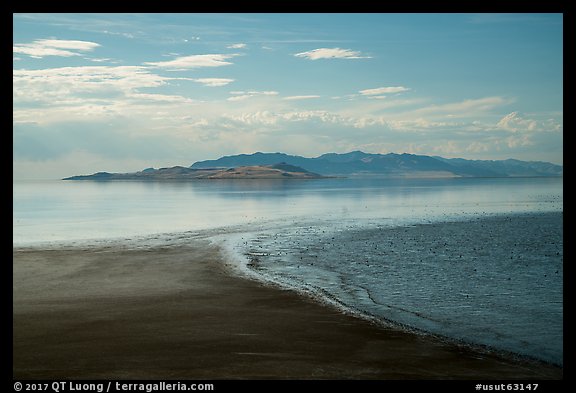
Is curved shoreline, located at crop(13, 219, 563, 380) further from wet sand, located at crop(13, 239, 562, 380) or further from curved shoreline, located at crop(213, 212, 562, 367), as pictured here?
curved shoreline, located at crop(213, 212, 562, 367)

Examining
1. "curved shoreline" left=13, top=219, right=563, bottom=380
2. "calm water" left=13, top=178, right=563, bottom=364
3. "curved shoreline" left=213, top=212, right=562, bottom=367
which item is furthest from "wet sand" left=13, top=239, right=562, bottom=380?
"calm water" left=13, top=178, right=563, bottom=364

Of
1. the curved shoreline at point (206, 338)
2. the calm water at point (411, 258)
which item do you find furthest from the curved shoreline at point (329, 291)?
the curved shoreline at point (206, 338)

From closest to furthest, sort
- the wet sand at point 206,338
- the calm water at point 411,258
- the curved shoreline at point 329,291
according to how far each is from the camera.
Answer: the wet sand at point 206,338, the curved shoreline at point 329,291, the calm water at point 411,258

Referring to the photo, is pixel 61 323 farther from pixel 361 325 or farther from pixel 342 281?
pixel 342 281

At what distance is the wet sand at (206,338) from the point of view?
521 inches

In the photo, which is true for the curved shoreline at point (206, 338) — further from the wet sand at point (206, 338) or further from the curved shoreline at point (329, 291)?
the curved shoreline at point (329, 291)

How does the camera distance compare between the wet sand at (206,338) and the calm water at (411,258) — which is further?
the calm water at (411,258)

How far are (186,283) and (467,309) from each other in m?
11.2

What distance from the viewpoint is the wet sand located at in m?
13.2

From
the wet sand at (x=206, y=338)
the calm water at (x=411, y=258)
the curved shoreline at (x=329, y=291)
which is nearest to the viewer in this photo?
the wet sand at (x=206, y=338)

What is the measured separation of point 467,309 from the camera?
19.6m

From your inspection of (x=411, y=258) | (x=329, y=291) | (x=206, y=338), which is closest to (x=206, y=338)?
(x=206, y=338)

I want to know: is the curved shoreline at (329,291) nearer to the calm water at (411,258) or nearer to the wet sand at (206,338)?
the calm water at (411,258)
